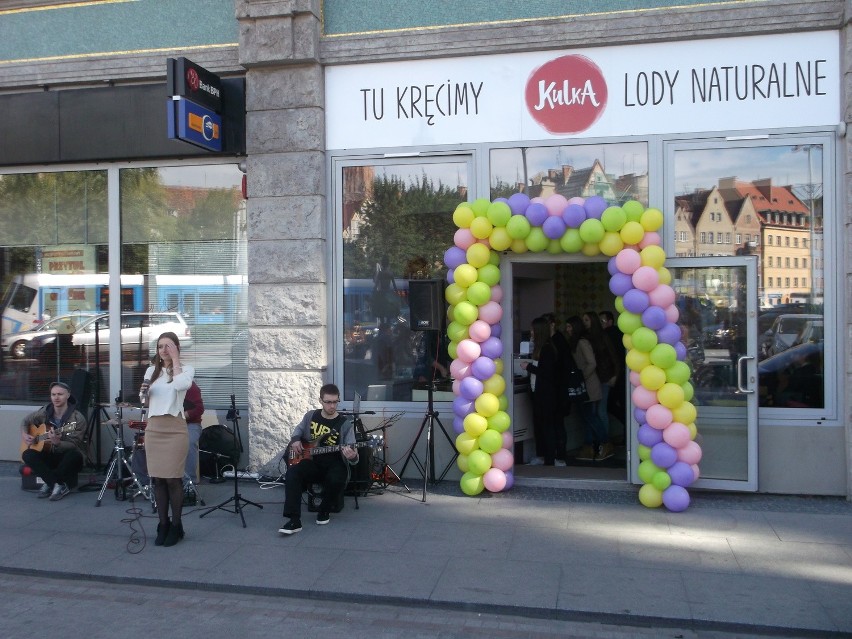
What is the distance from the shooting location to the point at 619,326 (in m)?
7.56

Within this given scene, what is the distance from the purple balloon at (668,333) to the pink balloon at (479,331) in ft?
5.12

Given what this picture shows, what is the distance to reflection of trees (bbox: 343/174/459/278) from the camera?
892cm

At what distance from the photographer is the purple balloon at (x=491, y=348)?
7.92 metres

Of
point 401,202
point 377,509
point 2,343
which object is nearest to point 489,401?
point 377,509

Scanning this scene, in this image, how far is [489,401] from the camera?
25.6 ft

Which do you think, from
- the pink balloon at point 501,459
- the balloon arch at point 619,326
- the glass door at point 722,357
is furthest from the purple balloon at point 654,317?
the pink balloon at point 501,459

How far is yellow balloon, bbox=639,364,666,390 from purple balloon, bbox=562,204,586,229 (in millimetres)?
1455

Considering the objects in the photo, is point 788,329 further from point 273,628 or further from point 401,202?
point 273,628

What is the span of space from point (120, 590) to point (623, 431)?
6.85 m

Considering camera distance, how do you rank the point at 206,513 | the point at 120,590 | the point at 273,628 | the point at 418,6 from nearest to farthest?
the point at 273,628
the point at 120,590
the point at 206,513
the point at 418,6

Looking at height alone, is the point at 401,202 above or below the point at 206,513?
above

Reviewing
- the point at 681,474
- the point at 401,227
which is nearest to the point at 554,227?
the point at 401,227

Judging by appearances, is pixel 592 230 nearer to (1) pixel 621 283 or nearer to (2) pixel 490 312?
(1) pixel 621 283

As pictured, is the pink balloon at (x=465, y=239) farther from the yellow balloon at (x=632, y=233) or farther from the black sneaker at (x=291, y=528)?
the black sneaker at (x=291, y=528)
